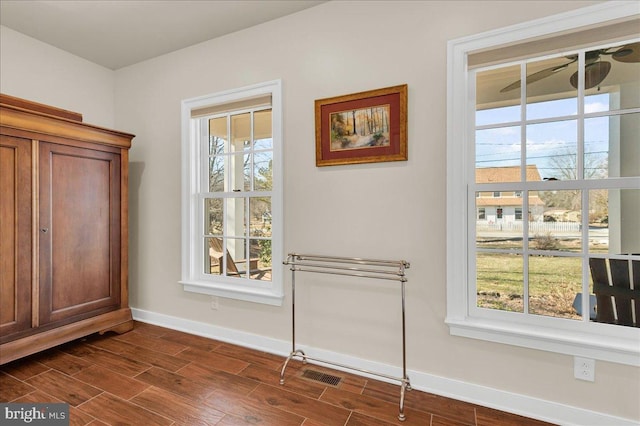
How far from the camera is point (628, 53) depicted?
164 cm

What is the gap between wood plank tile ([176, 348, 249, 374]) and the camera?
2.23 meters

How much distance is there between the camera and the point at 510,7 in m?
1.75

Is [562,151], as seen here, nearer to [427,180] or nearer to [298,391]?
[427,180]

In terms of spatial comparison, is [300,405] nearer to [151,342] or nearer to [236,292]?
[236,292]

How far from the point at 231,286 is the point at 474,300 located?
1881mm

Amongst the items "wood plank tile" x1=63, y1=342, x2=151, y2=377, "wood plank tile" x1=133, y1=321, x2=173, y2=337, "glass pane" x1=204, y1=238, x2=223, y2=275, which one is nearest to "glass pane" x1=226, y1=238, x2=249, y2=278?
"glass pane" x1=204, y1=238, x2=223, y2=275

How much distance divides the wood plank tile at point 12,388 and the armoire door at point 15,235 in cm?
26

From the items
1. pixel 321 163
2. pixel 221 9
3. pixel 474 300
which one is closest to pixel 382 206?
pixel 321 163

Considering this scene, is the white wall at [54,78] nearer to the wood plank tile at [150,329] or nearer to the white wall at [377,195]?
the white wall at [377,195]

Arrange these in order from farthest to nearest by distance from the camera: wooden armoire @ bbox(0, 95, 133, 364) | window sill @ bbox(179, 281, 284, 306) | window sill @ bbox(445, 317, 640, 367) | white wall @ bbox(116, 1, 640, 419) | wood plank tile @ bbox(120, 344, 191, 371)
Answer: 1. window sill @ bbox(179, 281, 284, 306)
2. wood plank tile @ bbox(120, 344, 191, 371)
3. wooden armoire @ bbox(0, 95, 133, 364)
4. white wall @ bbox(116, 1, 640, 419)
5. window sill @ bbox(445, 317, 640, 367)

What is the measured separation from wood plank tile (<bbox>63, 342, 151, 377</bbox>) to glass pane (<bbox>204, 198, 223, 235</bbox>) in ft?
3.84

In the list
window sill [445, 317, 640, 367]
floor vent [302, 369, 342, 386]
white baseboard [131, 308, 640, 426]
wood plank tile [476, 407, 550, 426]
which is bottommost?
wood plank tile [476, 407, 550, 426]

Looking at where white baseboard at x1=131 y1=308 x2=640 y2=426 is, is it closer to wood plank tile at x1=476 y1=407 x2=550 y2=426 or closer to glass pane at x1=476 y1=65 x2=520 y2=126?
wood plank tile at x1=476 y1=407 x2=550 y2=426

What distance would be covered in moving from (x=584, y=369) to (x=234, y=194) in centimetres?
258
